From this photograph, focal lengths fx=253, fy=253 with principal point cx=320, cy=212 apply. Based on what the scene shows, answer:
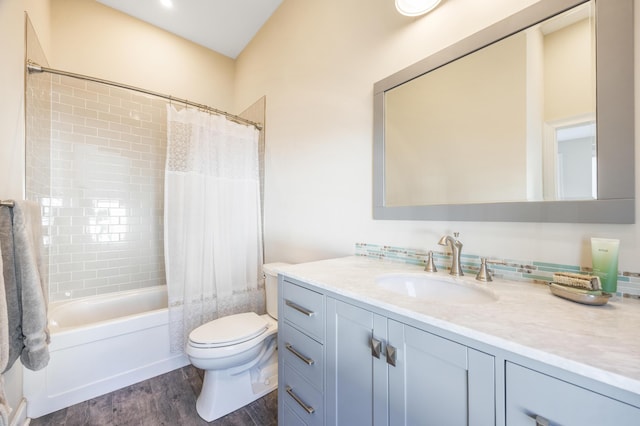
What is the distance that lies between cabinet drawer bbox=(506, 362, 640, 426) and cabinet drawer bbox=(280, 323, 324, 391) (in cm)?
62

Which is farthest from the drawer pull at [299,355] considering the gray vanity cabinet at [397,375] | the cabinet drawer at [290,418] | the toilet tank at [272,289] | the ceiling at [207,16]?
the ceiling at [207,16]

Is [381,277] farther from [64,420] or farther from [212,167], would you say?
[64,420]

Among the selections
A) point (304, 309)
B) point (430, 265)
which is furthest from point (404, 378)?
point (430, 265)

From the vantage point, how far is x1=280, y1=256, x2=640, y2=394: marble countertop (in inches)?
18.0

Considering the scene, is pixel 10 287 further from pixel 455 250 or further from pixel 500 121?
pixel 500 121

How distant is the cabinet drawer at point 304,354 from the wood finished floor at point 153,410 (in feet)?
2.10

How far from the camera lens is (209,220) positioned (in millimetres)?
1974

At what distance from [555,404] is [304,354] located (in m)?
0.82

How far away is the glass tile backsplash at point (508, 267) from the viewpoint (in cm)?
78

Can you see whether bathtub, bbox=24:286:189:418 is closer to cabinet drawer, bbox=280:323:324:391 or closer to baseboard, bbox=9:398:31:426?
baseboard, bbox=9:398:31:426

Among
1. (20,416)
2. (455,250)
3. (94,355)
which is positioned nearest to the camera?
(455,250)

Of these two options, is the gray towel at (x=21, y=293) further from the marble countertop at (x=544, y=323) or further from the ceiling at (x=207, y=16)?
the ceiling at (x=207, y=16)

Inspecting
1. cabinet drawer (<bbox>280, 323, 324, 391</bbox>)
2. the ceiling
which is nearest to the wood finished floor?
cabinet drawer (<bbox>280, 323, 324, 391</bbox>)

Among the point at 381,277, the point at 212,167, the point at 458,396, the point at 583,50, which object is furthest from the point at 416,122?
→ the point at 212,167
